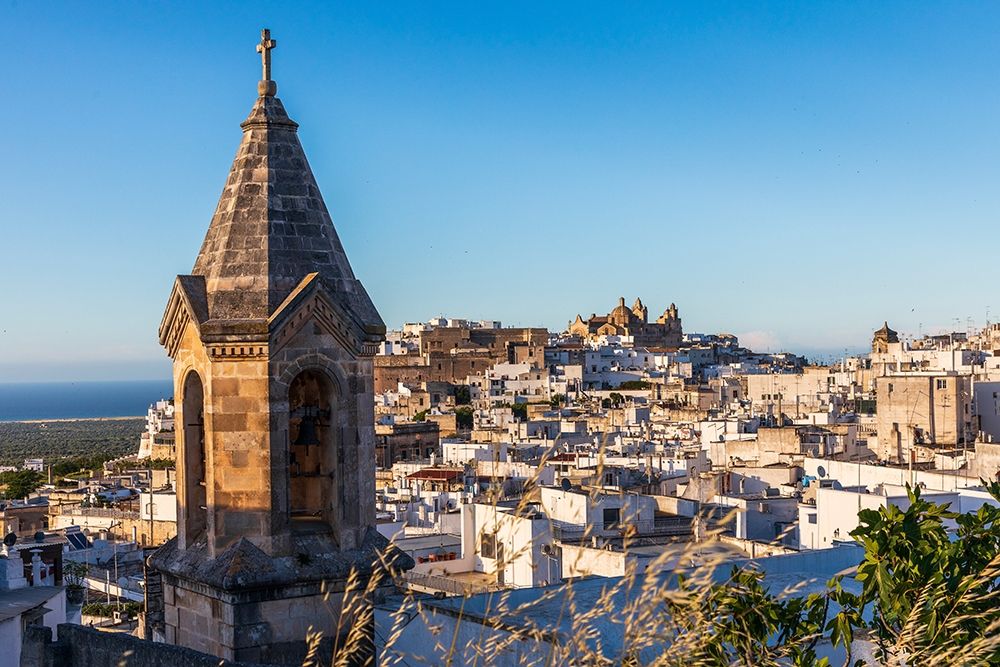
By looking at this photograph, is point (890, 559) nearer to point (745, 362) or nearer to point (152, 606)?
point (152, 606)

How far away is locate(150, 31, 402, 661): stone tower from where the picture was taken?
318 inches

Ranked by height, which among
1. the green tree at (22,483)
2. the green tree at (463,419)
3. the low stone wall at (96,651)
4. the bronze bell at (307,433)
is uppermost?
the bronze bell at (307,433)

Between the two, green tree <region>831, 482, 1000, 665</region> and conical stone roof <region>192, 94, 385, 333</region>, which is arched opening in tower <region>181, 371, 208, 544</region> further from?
green tree <region>831, 482, 1000, 665</region>

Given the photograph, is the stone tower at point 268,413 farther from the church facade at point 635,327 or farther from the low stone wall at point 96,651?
the church facade at point 635,327

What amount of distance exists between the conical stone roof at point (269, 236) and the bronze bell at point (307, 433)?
72 cm

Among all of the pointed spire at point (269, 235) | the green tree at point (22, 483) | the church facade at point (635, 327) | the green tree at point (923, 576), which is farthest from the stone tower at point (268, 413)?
the church facade at point (635, 327)

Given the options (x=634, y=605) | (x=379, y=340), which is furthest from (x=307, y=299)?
(x=634, y=605)

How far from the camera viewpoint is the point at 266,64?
346 inches

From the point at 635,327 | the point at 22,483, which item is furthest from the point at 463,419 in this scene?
the point at 635,327

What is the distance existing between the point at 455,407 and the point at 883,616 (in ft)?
223

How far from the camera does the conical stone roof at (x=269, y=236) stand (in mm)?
8328

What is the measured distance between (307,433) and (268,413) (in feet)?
1.62

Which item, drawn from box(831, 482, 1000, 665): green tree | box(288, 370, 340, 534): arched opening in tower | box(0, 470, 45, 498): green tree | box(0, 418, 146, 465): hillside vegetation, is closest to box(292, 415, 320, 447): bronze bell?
box(288, 370, 340, 534): arched opening in tower

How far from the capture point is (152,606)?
898 centimetres
